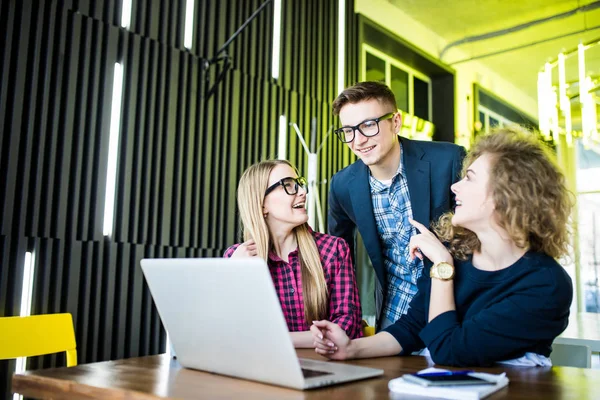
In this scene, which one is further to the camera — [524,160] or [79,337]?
[79,337]

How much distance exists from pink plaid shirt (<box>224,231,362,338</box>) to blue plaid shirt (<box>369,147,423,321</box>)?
0.25m

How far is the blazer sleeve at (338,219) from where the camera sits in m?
2.54

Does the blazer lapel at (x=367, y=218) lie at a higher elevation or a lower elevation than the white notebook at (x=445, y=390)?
higher

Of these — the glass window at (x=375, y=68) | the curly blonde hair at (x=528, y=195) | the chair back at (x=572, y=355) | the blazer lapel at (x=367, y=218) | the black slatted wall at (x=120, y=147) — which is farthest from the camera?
the glass window at (x=375, y=68)

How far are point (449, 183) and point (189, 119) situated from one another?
2053 mm

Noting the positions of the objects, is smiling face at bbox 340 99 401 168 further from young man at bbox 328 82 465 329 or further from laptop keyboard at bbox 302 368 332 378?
laptop keyboard at bbox 302 368 332 378

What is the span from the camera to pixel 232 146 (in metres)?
4.03

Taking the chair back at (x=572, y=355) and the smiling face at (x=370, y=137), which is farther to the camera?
the smiling face at (x=370, y=137)

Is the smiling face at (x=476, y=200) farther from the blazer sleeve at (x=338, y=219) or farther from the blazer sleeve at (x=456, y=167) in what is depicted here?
the blazer sleeve at (x=338, y=219)

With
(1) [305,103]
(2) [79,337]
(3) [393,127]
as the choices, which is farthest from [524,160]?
(1) [305,103]

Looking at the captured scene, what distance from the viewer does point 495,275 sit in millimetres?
1426

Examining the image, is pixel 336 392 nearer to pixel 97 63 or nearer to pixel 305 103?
pixel 97 63

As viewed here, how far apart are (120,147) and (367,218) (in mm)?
1713

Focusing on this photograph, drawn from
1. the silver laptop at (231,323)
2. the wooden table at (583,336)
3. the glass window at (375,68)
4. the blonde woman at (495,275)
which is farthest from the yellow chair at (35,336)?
the glass window at (375,68)
